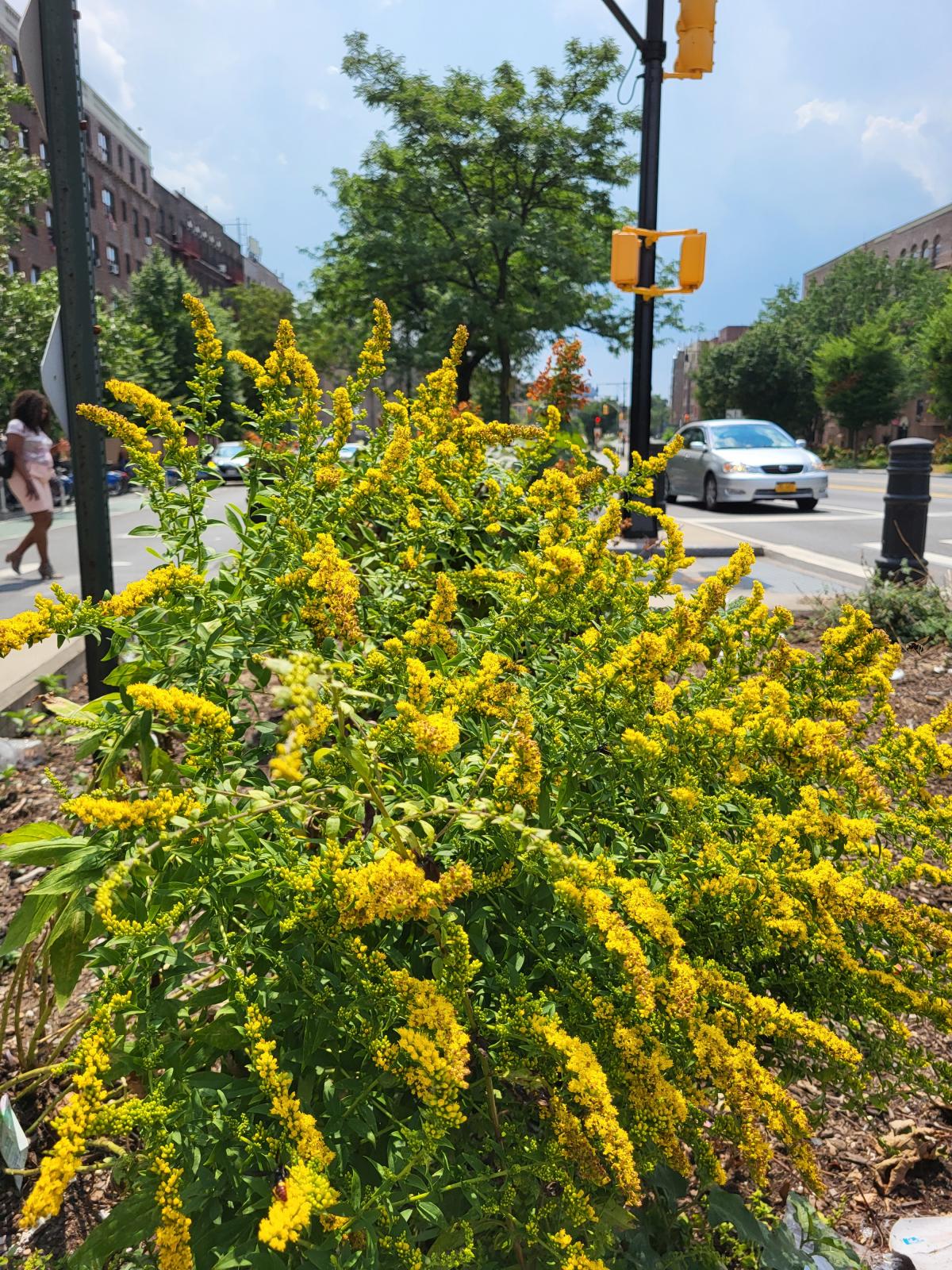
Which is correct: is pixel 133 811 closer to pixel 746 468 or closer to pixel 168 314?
pixel 746 468

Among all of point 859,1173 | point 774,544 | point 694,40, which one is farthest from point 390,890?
point 774,544

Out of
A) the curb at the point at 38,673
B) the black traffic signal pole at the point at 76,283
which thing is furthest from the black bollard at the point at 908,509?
the curb at the point at 38,673

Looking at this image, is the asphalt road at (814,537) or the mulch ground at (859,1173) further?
the asphalt road at (814,537)

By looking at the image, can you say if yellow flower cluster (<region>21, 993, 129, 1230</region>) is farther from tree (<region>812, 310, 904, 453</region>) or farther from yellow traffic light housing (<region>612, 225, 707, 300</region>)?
tree (<region>812, 310, 904, 453</region>)

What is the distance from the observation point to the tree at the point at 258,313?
2331 inches

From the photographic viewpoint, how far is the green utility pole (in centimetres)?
385

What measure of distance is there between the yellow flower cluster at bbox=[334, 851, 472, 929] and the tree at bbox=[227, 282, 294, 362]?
61.4 m

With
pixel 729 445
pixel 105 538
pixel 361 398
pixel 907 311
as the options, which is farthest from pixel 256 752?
pixel 907 311

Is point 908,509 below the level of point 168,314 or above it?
below

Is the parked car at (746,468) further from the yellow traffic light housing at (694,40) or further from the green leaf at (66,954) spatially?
the green leaf at (66,954)

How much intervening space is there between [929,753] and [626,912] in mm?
795

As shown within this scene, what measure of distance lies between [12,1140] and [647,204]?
997cm

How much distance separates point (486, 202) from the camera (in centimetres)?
2348

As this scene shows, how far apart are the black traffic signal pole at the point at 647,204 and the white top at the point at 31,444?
7043 millimetres
